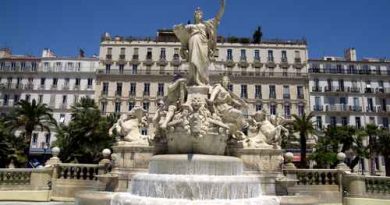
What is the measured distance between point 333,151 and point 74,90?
41.2 meters

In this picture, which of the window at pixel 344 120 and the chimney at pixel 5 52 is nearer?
the window at pixel 344 120

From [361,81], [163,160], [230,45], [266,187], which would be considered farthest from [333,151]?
[163,160]

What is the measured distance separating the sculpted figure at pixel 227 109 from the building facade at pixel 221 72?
40.8 m

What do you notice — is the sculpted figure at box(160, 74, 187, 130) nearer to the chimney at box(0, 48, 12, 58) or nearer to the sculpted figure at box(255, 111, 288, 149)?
the sculpted figure at box(255, 111, 288, 149)

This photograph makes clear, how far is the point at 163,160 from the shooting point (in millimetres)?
11438

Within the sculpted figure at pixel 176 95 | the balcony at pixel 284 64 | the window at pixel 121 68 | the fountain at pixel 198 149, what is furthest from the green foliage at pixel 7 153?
the balcony at pixel 284 64

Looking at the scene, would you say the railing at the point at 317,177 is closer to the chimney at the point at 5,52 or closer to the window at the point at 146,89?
the window at the point at 146,89

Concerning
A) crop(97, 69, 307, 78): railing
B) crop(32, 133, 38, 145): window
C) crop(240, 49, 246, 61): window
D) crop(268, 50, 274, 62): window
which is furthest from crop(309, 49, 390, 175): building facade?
crop(32, 133, 38, 145): window

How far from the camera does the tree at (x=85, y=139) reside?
1480 inches

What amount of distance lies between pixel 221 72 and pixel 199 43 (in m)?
40.7

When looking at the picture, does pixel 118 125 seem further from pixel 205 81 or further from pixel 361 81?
pixel 361 81

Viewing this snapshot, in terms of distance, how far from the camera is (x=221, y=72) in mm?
54688

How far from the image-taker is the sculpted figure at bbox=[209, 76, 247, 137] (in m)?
13.1

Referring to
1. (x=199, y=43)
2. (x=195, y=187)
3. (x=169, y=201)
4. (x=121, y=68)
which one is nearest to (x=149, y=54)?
(x=121, y=68)
